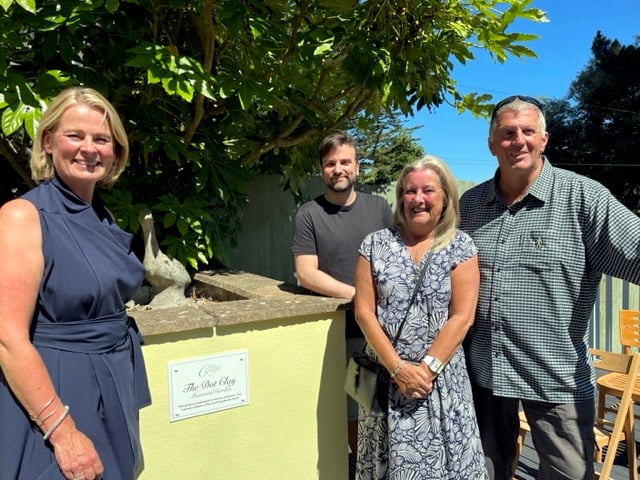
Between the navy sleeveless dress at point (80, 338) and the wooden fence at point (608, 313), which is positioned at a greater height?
the navy sleeveless dress at point (80, 338)

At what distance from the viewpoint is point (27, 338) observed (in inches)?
56.2

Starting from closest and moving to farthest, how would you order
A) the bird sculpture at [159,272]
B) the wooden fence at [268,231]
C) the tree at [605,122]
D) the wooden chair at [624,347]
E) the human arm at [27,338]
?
the human arm at [27,338] < the bird sculpture at [159,272] < the wooden chair at [624,347] < the wooden fence at [268,231] < the tree at [605,122]

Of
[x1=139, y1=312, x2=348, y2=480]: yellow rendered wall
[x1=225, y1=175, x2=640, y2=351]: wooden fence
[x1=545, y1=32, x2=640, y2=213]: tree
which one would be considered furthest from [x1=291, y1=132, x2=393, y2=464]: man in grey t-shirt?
[x1=545, y1=32, x2=640, y2=213]: tree

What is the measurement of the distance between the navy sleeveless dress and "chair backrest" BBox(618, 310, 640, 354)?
389cm

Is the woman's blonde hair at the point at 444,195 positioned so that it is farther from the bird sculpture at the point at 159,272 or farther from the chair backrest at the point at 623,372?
the bird sculpture at the point at 159,272

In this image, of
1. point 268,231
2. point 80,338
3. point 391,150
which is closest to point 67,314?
point 80,338

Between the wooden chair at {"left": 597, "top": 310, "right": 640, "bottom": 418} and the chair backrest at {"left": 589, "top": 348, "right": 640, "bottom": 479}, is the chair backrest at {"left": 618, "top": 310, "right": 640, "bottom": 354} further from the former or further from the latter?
the chair backrest at {"left": 589, "top": 348, "right": 640, "bottom": 479}

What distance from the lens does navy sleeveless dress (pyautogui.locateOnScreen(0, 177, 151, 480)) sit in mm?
1469

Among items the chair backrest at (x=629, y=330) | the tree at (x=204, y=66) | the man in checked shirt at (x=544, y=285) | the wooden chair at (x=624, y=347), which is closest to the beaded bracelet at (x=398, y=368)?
the man in checked shirt at (x=544, y=285)

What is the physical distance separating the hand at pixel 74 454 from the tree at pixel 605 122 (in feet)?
82.6

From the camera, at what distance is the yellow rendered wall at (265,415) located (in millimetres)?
2277

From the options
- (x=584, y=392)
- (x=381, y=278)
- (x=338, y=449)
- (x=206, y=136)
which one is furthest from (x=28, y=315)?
(x=206, y=136)

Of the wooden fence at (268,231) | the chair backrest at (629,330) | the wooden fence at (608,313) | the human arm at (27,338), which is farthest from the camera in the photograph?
the wooden fence at (608,313)

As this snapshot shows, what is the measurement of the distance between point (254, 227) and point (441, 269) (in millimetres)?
3184
